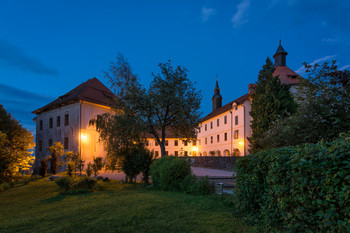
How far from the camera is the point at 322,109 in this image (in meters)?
10.3

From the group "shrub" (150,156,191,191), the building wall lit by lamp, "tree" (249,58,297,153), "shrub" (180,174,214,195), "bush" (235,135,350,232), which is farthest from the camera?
the building wall lit by lamp

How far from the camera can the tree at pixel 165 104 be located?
53.2ft

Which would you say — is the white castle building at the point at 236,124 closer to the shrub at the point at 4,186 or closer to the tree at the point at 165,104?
the tree at the point at 165,104

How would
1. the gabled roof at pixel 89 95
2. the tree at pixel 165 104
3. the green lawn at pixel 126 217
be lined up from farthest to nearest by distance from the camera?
the gabled roof at pixel 89 95 < the tree at pixel 165 104 < the green lawn at pixel 126 217

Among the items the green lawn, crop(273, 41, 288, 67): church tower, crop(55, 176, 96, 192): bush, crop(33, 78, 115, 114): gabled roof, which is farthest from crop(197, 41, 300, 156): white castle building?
the green lawn

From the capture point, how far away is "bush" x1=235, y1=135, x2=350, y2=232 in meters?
2.67

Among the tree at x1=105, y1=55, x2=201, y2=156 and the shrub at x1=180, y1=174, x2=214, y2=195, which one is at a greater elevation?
the tree at x1=105, y1=55, x2=201, y2=156

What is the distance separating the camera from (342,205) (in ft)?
8.59

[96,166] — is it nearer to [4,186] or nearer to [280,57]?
[4,186]

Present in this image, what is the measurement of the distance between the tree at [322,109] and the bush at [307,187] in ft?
23.6

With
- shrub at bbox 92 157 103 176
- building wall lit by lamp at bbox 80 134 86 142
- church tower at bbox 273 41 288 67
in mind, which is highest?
church tower at bbox 273 41 288 67

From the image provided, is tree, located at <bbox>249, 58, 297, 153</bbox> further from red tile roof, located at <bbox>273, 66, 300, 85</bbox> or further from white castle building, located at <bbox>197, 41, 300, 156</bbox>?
red tile roof, located at <bbox>273, 66, 300, 85</bbox>

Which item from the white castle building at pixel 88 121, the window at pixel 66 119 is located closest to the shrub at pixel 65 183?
the white castle building at pixel 88 121

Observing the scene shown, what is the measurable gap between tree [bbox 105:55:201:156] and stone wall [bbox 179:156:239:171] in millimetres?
7401
